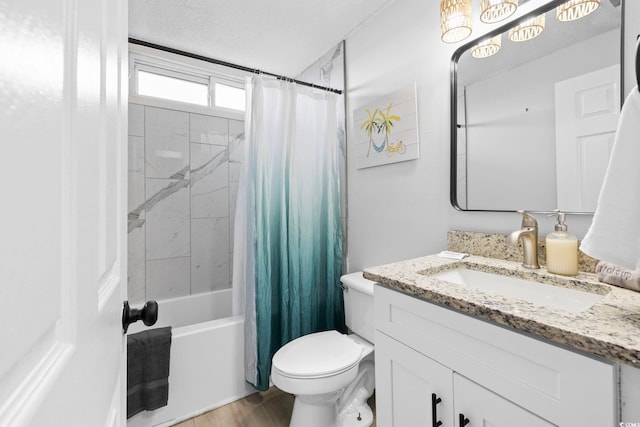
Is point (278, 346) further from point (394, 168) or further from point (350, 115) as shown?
point (350, 115)

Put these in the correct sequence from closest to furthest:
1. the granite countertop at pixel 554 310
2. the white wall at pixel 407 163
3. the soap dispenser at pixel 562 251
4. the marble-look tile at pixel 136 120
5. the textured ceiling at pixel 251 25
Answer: the granite countertop at pixel 554 310, the soap dispenser at pixel 562 251, the white wall at pixel 407 163, the textured ceiling at pixel 251 25, the marble-look tile at pixel 136 120

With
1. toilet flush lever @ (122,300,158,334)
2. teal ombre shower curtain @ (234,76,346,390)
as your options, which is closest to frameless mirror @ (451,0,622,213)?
teal ombre shower curtain @ (234,76,346,390)

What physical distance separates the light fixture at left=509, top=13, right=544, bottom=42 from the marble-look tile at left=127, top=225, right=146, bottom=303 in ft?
8.18

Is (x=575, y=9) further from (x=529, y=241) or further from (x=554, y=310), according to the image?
(x=554, y=310)

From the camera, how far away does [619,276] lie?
0.81 m

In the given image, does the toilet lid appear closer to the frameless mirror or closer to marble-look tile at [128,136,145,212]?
the frameless mirror

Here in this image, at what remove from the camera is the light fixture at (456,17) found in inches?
46.3

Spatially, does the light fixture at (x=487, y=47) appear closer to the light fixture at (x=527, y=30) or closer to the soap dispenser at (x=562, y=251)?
Answer: the light fixture at (x=527, y=30)

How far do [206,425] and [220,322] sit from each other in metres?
0.52

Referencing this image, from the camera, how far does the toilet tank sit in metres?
1.52

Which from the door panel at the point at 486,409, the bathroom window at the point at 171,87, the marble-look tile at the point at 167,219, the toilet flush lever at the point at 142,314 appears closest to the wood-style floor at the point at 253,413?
the door panel at the point at 486,409

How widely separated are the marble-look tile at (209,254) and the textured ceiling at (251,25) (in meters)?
1.34

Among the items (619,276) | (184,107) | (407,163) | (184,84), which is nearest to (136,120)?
(184,107)

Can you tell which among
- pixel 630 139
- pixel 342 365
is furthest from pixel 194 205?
pixel 630 139
